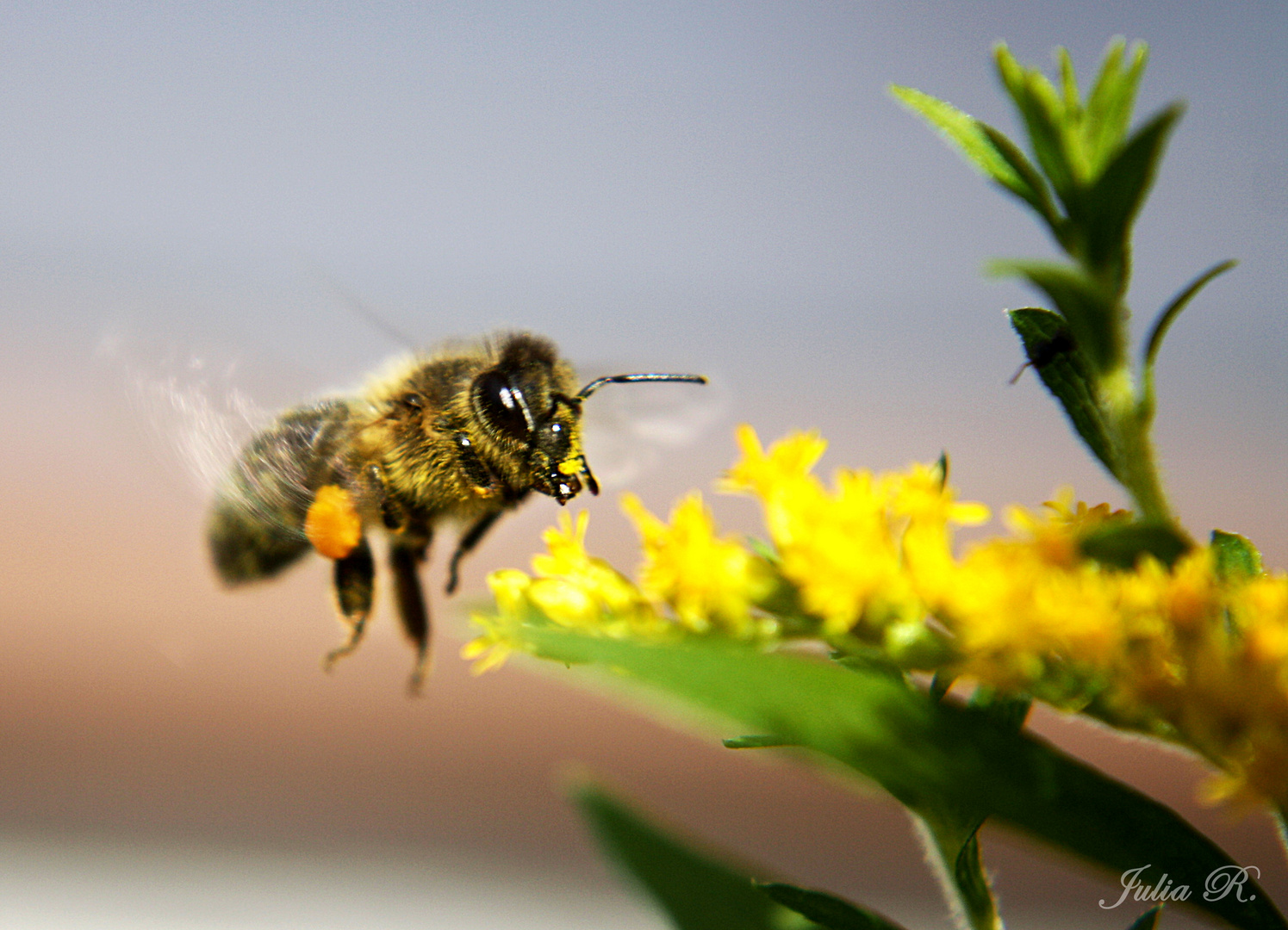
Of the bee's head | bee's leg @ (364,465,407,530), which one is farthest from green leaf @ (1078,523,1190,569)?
bee's leg @ (364,465,407,530)

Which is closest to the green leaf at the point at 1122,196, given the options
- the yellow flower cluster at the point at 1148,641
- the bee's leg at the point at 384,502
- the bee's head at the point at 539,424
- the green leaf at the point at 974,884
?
the yellow flower cluster at the point at 1148,641

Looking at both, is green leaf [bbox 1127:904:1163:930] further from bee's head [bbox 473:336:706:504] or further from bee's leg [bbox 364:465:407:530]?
bee's leg [bbox 364:465:407:530]

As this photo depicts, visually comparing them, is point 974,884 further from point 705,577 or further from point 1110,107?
point 1110,107

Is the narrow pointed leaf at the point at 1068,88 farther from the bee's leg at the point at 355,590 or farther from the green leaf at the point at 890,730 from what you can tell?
the bee's leg at the point at 355,590

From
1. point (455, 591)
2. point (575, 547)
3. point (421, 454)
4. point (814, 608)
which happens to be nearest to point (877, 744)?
point (814, 608)

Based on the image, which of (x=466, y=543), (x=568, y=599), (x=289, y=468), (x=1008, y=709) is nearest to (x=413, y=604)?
(x=466, y=543)

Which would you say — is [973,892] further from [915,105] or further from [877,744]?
[915,105]
